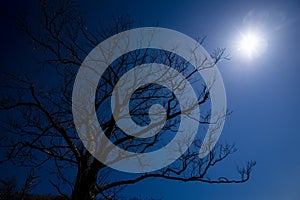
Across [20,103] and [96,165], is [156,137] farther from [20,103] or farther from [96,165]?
[20,103]

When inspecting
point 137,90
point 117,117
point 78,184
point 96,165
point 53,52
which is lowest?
point 78,184

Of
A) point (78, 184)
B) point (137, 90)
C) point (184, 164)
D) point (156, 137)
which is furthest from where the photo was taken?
point (137, 90)

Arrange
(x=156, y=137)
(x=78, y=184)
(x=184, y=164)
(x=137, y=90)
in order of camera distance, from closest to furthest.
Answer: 1. (x=78, y=184)
2. (x=184, y=164)
3. (x=156, y=137)
4. (x=137, y=90)

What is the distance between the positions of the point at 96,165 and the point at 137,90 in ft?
8.20

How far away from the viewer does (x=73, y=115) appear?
6.23 meters

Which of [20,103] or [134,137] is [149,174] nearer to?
[134,137]

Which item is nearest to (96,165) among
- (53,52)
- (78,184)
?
(78,184)

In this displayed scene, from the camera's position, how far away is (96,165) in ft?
18.5

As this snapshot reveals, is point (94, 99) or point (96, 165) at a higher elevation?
point (94, 99)

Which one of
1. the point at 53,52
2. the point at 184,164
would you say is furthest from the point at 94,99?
the point at 184,164

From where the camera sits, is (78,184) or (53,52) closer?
(78,184)

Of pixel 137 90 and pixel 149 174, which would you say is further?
pixel 137 90

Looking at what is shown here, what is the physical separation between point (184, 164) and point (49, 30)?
17.2ft

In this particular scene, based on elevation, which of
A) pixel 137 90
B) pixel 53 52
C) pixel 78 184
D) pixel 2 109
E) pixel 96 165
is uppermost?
pixel 53 52
